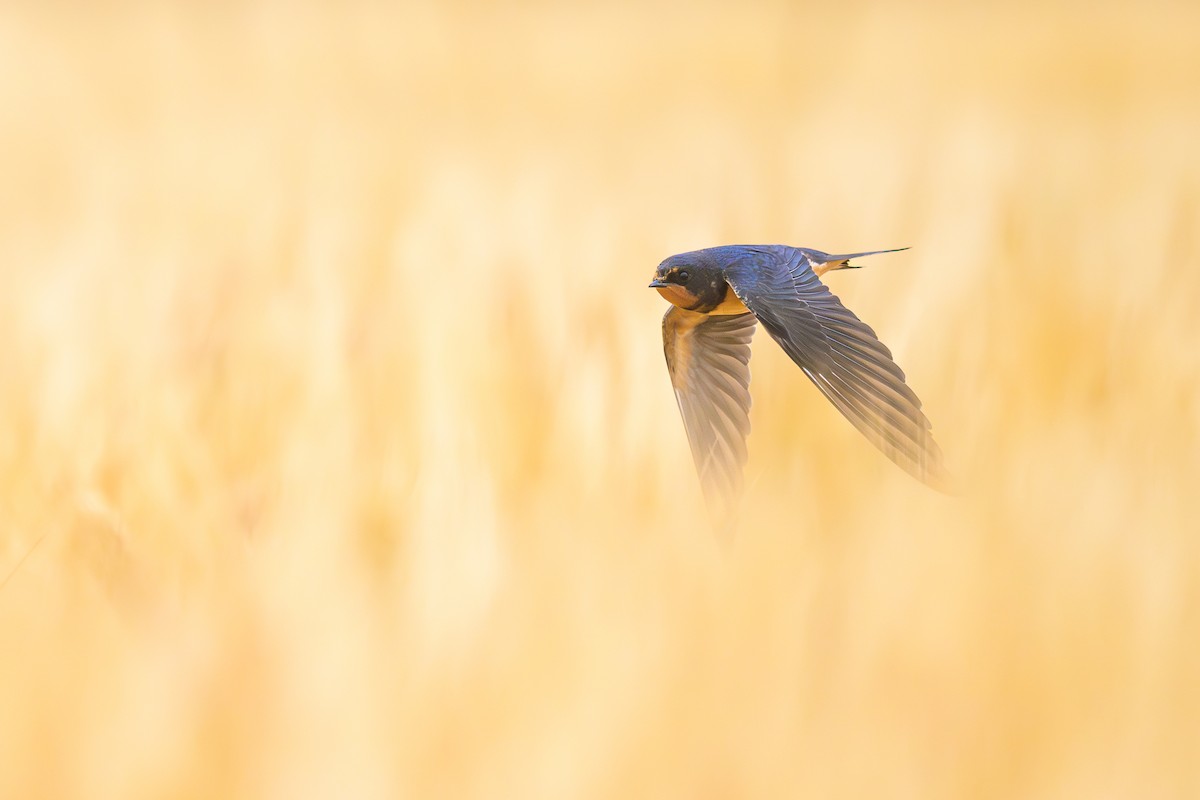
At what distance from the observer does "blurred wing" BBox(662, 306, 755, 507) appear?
1.74m

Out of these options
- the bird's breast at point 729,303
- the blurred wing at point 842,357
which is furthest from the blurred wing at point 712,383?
the blurred wing at point 842,357

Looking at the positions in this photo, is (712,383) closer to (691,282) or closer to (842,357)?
(691,282)

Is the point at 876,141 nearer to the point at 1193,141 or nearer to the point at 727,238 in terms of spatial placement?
the point at 727,238

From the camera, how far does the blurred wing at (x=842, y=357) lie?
3.57 feet

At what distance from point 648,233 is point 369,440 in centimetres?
56

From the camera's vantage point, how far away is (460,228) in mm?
1896

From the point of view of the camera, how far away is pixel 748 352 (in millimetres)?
1889

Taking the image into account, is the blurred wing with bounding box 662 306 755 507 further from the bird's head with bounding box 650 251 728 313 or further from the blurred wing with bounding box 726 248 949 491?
the blurred wing with bounding box 726 248 949 491

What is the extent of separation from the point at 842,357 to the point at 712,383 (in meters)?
0.58

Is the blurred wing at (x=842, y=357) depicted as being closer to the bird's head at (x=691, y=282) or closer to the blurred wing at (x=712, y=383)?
the bird's head at (x=691, y=282)

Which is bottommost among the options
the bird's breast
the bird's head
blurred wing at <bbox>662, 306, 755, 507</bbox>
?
blurred wing at <bbox>662, 306, 755, 507</bbox>

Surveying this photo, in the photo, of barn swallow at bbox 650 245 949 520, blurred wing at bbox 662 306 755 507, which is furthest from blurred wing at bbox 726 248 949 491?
blurred wing at bbox 662 306 755 507

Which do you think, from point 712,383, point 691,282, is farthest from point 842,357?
point 712,383

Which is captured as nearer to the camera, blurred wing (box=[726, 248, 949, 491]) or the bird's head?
blurred wing (box=[726, 248, 949, 491])
